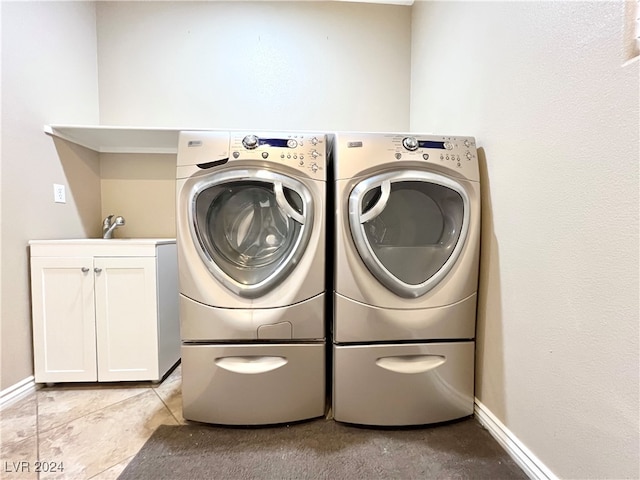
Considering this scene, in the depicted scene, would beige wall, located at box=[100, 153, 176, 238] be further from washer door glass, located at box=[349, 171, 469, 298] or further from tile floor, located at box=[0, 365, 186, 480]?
washer door glass, located at box=[349, 171, 469, 298]

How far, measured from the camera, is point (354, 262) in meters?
1.13

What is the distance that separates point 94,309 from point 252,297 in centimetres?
91

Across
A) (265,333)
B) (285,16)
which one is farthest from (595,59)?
(285,16)

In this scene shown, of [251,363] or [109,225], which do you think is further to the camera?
[109,225]

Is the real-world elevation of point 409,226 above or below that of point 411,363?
above

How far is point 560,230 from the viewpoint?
2.78ft

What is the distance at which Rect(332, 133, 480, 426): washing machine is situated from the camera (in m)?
1.13

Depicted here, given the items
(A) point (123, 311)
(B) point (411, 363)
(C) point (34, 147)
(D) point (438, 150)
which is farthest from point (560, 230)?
(C) point (34, 147)

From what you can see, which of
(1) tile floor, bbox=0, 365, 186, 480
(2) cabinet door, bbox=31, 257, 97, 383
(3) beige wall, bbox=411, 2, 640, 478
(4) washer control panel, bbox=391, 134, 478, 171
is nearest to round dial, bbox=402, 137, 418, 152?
(4) washer control panel, bbox=391, 134, 478, 171

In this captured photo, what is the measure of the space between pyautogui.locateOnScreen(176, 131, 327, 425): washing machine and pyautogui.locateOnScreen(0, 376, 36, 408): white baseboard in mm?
869

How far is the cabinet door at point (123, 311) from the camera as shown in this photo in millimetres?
1435

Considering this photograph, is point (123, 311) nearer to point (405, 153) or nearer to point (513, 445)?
point (405, 153)

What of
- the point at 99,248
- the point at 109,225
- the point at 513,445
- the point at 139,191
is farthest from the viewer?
the point at 139,191

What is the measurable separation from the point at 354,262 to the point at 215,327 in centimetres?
60
